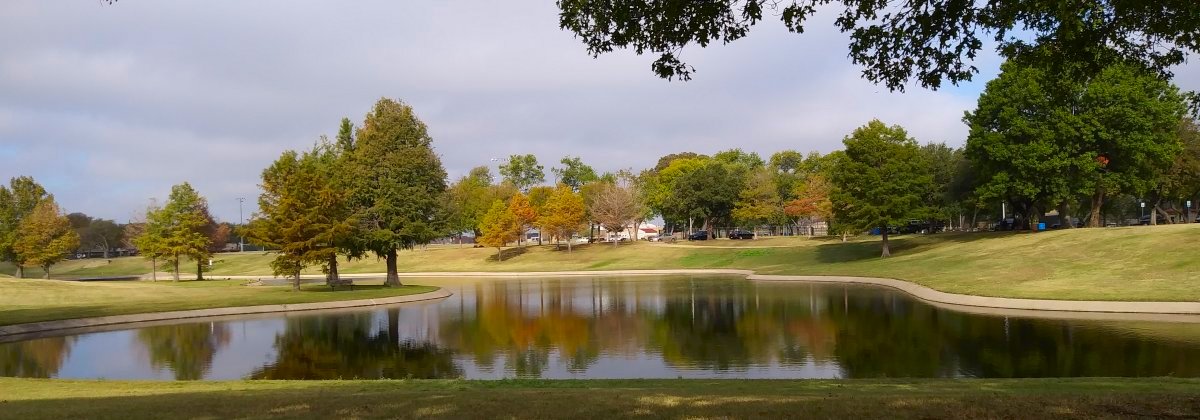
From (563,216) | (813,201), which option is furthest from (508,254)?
(813,201)

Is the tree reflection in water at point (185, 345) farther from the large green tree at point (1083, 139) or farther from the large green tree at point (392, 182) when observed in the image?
the large green tree at point (1083, 139)

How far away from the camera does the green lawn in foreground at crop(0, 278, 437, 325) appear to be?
34938 millimetres

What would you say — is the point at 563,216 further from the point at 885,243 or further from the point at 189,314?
the point at 189,314

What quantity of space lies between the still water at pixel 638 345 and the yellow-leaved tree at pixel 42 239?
4801cm

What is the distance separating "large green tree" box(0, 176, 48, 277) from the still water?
52782mm

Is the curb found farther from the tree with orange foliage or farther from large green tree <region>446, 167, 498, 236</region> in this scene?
large green tree <region>446, 167, 498, 236</region>

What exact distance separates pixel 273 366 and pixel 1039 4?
73.8ft

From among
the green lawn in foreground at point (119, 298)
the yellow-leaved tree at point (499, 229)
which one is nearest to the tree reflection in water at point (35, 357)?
the green lawn in foreground at point (119, 298)

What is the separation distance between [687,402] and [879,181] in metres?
56.3

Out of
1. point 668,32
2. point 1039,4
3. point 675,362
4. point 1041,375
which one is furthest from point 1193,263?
point 668,32

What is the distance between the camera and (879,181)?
6234cm

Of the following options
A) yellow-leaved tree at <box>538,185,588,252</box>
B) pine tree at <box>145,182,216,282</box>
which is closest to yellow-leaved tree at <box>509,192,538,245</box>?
yellow-leaved tree at <box>538,185,588,252</box>

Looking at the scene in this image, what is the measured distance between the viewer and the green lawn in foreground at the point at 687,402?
938 cm

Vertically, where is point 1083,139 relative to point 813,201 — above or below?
above
